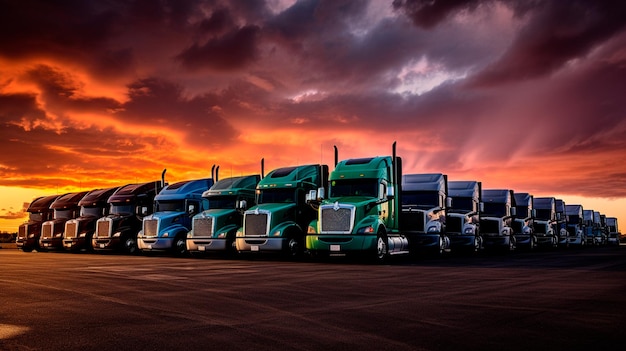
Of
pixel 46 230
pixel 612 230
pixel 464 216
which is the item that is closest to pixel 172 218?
pixel 46 230

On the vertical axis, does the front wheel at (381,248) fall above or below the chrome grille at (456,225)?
below

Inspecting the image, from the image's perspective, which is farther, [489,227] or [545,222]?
[545,222]

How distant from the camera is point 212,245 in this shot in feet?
84.4

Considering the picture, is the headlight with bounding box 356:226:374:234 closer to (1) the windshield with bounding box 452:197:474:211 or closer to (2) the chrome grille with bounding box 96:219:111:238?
(1) the windshield with bounding box 452:197:474:211

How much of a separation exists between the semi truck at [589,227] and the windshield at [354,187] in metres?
39.7

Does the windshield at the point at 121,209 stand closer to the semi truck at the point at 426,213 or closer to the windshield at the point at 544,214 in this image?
the semi truck at the point at 426,213

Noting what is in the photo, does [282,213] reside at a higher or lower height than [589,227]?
lower

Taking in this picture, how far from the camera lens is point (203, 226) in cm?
2623

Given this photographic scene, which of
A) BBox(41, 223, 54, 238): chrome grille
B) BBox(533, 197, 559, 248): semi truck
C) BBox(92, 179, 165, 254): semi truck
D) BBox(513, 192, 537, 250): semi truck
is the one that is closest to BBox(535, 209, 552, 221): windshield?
BBox(533, 197, 559, 248): semi truck

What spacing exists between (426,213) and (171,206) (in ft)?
40.4

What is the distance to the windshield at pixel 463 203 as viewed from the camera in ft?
99.2

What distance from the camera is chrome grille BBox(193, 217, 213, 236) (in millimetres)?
26000

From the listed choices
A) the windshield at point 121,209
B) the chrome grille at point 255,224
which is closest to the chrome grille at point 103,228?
the windshield at point 121,209

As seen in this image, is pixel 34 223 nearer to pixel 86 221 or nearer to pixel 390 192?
pixel 86 221
